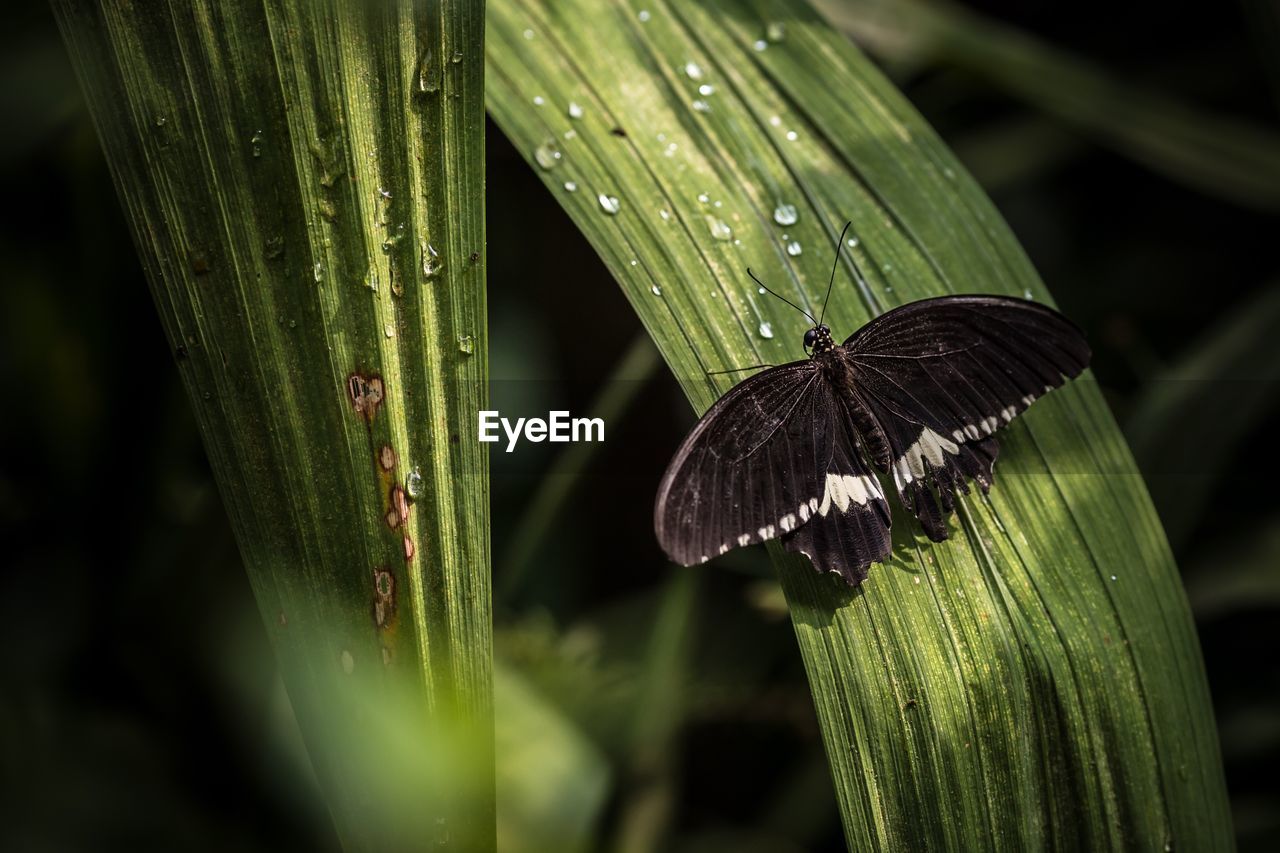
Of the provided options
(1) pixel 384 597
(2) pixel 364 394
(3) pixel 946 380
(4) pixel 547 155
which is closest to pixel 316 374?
(2) pixel 364 394

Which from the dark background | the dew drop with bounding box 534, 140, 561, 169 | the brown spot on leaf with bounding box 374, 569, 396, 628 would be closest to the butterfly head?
the dew drop with bounding box 534, 140, 561, 169

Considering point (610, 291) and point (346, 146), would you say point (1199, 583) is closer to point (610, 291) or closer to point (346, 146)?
point (610, 291)

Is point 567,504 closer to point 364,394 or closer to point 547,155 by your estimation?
point 547,155

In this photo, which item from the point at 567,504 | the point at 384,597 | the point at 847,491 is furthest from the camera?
the point at 567,504

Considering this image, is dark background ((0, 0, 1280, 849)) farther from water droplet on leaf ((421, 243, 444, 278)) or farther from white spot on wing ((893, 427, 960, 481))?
water droplet on leaf ((421, 243, 444, 278))

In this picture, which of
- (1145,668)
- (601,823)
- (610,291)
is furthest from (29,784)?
(1145,668)
